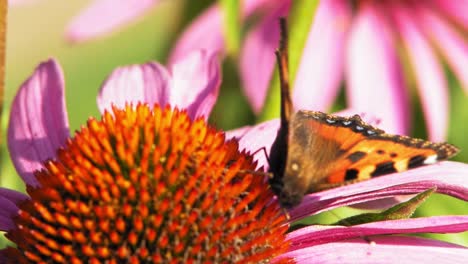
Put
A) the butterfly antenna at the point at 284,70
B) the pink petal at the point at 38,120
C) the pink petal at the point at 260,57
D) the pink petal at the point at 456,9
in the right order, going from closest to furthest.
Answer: the butterfly antenna at the point at 284,70 → the pink petal at the point at 38,120 → the pink petal at the point at 260,57 → the pink petal at the point at 456,9

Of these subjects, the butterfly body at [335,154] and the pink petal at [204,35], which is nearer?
the butterfly body at [335,154]

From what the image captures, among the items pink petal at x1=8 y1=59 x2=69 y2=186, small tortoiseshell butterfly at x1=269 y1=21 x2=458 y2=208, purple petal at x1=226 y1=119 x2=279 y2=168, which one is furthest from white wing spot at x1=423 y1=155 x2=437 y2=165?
pink petal at x1=8 y1=59 x2=69 y2=186

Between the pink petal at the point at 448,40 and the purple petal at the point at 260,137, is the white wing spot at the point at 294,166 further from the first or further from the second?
the pink petal at the point at 448,40

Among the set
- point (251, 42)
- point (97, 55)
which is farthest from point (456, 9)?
point (97, 55)

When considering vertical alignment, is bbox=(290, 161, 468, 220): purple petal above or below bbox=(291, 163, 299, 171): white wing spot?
above

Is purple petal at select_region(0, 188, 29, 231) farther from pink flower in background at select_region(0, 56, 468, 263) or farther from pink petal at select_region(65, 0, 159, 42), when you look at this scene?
pink petal at select_region(65, 0, 159, 42)

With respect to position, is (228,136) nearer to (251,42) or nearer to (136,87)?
(136,87)

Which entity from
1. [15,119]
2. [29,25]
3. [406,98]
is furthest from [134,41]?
[15,119]

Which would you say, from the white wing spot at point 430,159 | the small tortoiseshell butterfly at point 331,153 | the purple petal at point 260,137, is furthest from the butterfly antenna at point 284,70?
the purple petal at point 260,137
